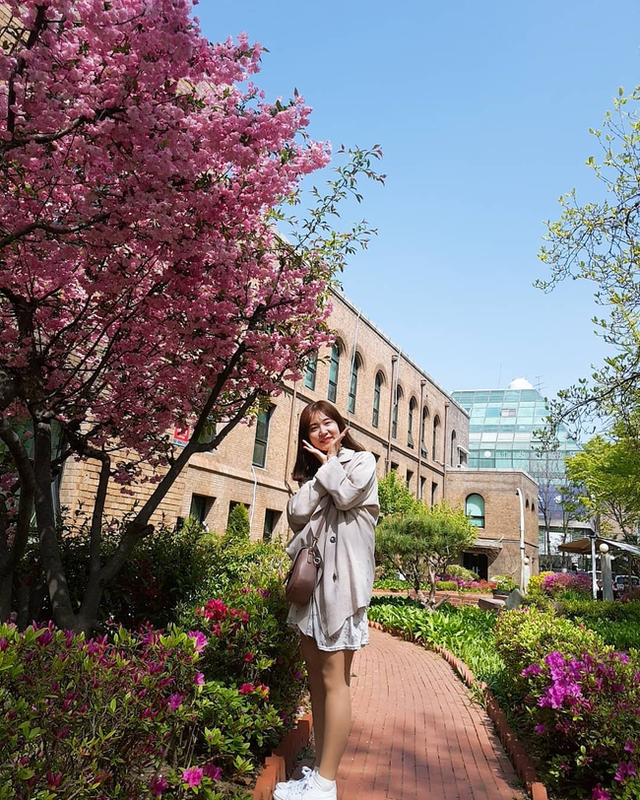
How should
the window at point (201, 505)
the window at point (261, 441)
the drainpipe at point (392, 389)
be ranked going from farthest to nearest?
the drainpipe at point (392, 389), the window at point (261, 441), the window at point (201, 505)

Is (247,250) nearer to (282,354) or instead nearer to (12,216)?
(282,354)

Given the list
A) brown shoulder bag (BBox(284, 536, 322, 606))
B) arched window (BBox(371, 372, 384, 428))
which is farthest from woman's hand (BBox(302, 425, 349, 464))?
arched window (BBox(371, 372, 384, 428))

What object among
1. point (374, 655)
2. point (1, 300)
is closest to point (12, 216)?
point (1, 300)

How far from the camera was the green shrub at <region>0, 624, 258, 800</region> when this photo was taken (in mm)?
2070

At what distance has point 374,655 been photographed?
9945mm

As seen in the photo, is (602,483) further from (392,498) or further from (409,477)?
(409,477)

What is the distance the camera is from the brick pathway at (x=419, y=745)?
412 cm

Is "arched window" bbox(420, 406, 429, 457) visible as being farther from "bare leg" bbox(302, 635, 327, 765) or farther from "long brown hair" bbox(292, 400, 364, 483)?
"bare leg" bbox(302, 635, 327, 765)

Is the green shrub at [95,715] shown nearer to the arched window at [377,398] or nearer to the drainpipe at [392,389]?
the arched window at [377,398]

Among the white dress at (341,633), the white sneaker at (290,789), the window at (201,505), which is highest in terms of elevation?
the window at (201,505)

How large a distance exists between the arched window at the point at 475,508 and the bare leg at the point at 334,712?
37.6m

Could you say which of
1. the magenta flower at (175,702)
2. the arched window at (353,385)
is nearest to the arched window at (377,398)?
the arched window at (353,385)

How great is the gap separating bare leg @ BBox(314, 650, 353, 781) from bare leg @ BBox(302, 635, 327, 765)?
0.13ft

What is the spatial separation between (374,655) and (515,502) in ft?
101
